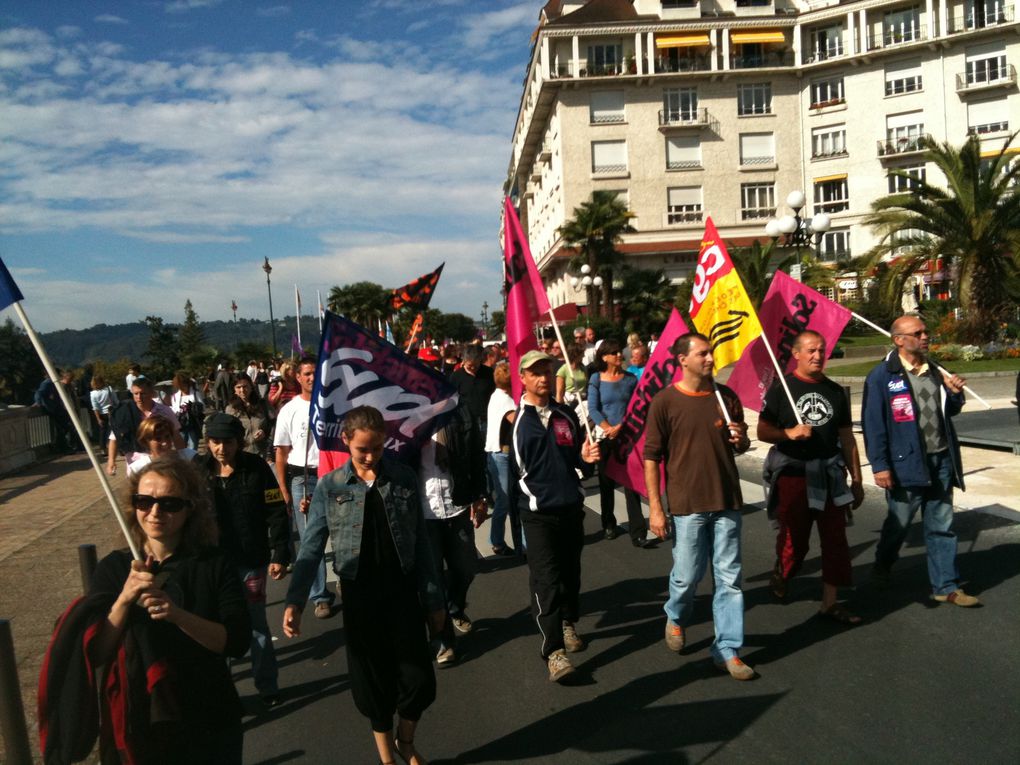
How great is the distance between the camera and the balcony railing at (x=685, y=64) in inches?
2129

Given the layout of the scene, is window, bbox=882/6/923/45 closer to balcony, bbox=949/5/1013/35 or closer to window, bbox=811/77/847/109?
balcony, bbox=949/5/1013/35

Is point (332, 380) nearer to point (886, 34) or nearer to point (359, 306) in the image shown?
point (886, 34)

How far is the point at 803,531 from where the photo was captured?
18.8 ft

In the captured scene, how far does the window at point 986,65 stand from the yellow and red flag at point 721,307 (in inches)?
2123

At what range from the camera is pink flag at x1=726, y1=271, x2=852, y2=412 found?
644 centimetres

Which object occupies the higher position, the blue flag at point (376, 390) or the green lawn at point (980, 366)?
the blue flag at point (376, 390)

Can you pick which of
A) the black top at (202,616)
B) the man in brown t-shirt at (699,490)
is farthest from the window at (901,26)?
the black top at (202,616)

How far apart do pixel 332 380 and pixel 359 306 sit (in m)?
72.3

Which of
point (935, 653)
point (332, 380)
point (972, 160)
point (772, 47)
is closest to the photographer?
point (935, 653)

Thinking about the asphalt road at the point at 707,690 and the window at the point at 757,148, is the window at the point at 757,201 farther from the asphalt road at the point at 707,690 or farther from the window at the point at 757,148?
the asphalt road at the point at 707,690

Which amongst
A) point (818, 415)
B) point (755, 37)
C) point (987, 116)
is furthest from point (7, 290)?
point (987, 116)

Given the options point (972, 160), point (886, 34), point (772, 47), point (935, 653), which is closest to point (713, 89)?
point (772, 47)

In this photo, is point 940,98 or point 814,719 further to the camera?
point 940,98

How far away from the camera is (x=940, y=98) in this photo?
169 feet
